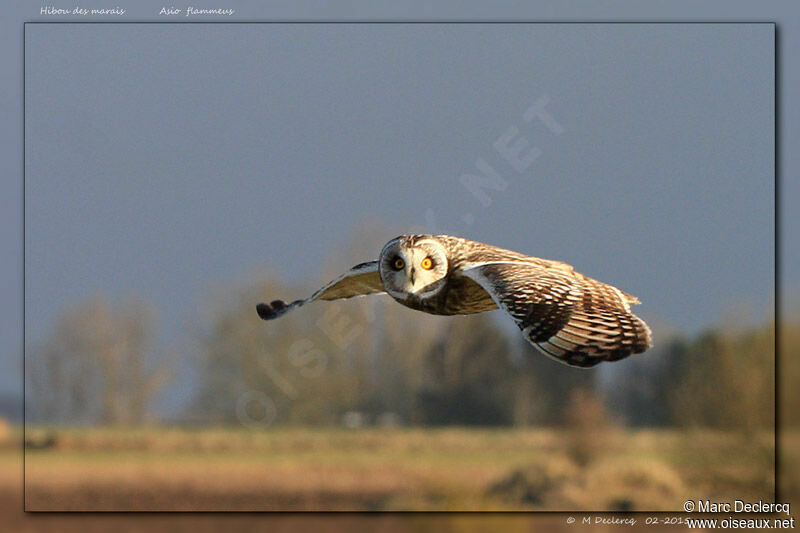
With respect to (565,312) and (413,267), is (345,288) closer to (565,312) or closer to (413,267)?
(413,267)

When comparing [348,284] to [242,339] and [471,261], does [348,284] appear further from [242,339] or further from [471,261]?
[242,339]

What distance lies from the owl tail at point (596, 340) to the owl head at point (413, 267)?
101 centimetres

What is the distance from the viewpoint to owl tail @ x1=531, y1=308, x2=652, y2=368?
3604 mm

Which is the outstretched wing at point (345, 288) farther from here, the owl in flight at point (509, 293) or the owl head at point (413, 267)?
the owl head at point (413, 267)

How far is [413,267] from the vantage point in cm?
468

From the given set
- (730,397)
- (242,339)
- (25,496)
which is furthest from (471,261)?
(242,339)

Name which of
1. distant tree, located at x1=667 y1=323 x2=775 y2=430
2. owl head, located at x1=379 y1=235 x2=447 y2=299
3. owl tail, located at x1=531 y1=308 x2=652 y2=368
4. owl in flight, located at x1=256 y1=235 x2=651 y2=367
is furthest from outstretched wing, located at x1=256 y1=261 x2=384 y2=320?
distant tree, located at x1=667 y1=323 x2=775 y2=430

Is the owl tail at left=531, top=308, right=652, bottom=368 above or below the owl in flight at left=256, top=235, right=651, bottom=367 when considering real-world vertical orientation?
below

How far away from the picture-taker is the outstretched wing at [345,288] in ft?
16.3

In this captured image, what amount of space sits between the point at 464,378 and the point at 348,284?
18.4ft


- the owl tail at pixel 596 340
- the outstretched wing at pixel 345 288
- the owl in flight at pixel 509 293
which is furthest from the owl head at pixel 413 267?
the owl tail at pixel 596 340

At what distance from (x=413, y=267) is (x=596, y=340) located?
1.23 m

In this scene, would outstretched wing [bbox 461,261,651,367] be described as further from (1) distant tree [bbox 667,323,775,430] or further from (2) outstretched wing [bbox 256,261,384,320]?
(1) distant tree [bbox 667,323,775,430]

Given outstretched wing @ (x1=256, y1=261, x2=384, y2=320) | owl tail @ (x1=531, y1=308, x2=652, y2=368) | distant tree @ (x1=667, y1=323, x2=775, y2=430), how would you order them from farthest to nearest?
1. distant tree @ (x1=667, y1=323, x2=775, y2=430)
2. outstretched wing @ (x1=256, y1=261, x2=384, y2=320)
3. owl tail @ (x1=531, y1=308, x2=652, y2=368)
